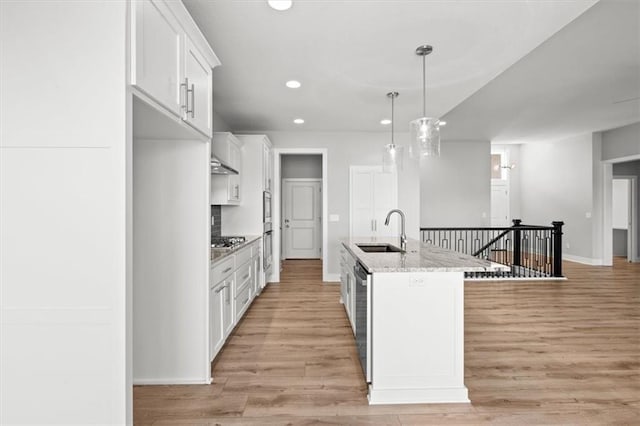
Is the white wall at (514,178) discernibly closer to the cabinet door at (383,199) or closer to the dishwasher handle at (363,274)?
the cabinet door at (383,199)

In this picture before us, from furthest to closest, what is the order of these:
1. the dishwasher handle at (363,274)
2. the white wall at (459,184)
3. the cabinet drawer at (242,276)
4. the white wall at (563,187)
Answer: the white wall at (459,184) < the white wall at (563,187) < the cabinet drawer at (242,276) < the dishwasher handle at (363,274)

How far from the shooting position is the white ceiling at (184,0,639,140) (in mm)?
2320

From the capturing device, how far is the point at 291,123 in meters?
5.45

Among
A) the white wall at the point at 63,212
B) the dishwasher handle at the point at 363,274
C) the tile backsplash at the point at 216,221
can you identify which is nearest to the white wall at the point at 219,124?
the tile backsplash at the point at 216,221

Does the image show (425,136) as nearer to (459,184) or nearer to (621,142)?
(459,184)

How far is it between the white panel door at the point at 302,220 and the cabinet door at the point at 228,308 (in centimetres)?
557

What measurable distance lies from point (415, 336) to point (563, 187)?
7784 mm

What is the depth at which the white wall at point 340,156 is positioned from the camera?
5.99 metres

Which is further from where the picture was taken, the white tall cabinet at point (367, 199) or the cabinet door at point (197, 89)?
the white tall cabinet at point (367, 199)

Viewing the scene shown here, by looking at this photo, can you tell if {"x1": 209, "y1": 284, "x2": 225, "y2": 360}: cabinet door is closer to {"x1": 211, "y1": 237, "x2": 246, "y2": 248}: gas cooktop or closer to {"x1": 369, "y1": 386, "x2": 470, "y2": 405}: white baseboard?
{"x1": 211, "y1": 237, "x2": 246, "y2": 248}: gas cooktop

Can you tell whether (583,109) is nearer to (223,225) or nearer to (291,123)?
(291,123)

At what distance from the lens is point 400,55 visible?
2980mm

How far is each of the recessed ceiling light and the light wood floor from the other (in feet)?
8.44

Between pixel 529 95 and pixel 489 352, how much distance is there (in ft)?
11.9
